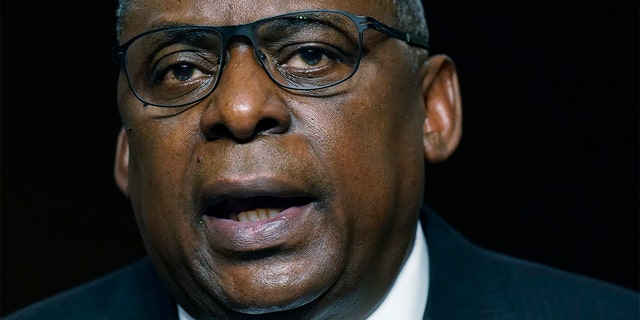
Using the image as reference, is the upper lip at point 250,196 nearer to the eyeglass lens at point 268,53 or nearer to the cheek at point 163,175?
the cheek at point 163,175

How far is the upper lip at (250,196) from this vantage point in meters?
2.18

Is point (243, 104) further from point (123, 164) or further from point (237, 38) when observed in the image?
point (123, 164)

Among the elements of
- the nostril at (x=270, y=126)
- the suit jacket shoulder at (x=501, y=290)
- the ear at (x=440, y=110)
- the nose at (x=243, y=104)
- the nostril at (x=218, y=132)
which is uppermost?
the nose at (x=243, y=104)

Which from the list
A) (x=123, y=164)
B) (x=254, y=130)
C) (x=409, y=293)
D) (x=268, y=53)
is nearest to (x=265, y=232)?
(x=254, y=130)

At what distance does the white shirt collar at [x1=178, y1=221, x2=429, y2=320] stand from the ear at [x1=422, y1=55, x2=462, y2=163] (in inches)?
6.6

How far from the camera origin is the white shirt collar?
8.13 feet

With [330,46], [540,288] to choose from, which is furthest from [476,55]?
[330,46]

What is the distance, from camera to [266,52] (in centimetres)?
228

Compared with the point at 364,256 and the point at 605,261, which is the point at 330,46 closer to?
the point at 364,256

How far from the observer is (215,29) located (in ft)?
7.44

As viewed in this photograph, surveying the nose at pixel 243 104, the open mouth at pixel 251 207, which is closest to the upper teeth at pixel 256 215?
the open mouth at pixel 251 207

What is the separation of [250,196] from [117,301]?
66cm

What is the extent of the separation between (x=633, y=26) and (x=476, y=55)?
1.37 ft

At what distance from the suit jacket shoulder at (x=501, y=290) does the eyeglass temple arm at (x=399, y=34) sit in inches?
16.9
